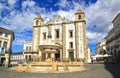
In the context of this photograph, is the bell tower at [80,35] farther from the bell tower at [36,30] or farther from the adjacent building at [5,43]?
the adjacent building at [5,43]

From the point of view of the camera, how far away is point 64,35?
3825 centimetres

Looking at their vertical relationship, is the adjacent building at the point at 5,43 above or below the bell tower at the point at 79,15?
below

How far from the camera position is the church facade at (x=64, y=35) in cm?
3633

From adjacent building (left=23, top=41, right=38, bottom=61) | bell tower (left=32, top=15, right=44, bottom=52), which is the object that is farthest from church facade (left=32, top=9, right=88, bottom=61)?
adjacent building (left=23, top=41, right=38, bottom=61)

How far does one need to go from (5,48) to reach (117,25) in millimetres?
26145

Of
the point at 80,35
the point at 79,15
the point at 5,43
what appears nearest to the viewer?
the point at 5,43

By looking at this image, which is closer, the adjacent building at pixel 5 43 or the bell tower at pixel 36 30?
the adjacent building at pixel 5 43

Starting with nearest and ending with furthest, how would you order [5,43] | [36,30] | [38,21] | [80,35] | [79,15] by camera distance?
[5,43] < [80,35] < [79,15] < [36,30] < [38,21]

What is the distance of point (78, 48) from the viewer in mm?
36125

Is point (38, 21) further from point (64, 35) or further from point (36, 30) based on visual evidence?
point (64, 35)

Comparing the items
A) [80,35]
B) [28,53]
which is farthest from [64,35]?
[28,53]

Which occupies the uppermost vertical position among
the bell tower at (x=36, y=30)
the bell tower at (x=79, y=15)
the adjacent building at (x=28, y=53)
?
the bell tower at (x=79, y=15)

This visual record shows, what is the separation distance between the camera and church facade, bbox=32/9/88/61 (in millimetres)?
36328

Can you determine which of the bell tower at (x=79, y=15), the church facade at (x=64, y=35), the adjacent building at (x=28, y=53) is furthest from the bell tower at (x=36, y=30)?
the bell tower at (x=79, y=15)
